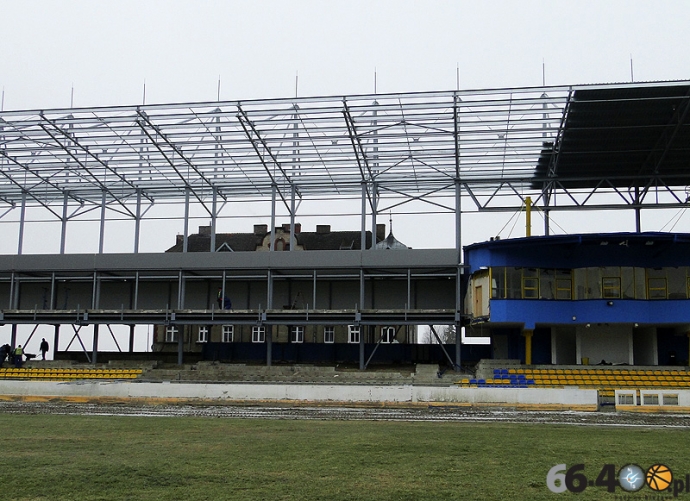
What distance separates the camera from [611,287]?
40844 millimetres

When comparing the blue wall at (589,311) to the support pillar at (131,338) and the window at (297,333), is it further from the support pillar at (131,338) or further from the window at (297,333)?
the support pillar at (131,338)

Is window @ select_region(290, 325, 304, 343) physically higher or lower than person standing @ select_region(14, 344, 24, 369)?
higher

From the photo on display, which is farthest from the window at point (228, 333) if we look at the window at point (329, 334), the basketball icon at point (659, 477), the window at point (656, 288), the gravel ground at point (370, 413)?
the basketball icon at point (659, 477)

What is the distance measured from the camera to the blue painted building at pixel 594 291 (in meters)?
40.2

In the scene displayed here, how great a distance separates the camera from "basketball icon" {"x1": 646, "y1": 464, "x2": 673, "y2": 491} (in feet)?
39.4

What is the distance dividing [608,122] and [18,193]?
134 ft

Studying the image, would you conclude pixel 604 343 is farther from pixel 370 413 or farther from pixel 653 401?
pixel 370 413

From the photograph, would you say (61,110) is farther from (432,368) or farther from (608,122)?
(608,122)

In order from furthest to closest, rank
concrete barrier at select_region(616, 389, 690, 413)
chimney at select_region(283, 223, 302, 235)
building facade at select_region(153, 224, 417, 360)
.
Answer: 1. chimney at select_region(283, 223, 302, 235)
2. building facade at select_region(153, 224, 417, 360)
3. concrete barrier at select_region(616, 389, 690, 413)

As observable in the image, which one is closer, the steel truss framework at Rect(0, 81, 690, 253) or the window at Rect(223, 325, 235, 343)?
the steel truss framework at Rect(0, 81, 690, 253)

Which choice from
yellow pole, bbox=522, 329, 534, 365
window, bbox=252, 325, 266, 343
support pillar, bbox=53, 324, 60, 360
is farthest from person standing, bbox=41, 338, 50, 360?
yellow pole, bbox=522, 329, 534, 365

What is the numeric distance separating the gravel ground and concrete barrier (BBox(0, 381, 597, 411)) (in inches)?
28.7

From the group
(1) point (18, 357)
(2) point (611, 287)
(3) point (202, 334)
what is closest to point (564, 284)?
(2) point (611, 287)

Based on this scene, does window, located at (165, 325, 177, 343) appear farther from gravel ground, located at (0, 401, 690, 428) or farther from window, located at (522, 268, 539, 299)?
window, located at (522, 268, 539, 299)
